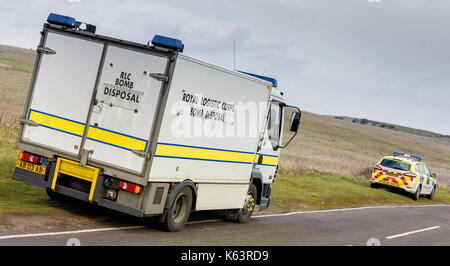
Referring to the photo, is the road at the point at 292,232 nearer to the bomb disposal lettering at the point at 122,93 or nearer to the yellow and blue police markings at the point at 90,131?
the yellow and blue police markings at the point at 90,131

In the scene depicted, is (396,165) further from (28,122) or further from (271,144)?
(28,122)

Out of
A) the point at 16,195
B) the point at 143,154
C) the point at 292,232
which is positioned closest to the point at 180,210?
the point at 143,154

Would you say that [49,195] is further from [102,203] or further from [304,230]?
[304,230]

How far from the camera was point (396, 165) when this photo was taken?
2702 cm

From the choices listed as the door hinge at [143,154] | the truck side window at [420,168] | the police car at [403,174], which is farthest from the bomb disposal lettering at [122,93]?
the truck side window at [420,168]

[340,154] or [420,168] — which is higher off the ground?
[340,154]

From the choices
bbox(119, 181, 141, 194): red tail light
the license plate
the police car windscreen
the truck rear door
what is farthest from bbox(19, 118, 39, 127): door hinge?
the police car windscreen

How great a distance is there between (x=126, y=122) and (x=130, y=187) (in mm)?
1025

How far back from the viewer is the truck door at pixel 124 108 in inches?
373

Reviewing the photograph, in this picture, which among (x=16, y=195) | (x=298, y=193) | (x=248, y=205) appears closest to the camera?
(x=16, y=195)

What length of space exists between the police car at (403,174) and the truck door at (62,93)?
19454mm

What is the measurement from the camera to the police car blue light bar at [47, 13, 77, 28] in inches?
404

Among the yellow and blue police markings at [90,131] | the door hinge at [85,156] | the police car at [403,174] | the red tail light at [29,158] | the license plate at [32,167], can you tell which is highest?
the police car at [403,174]
